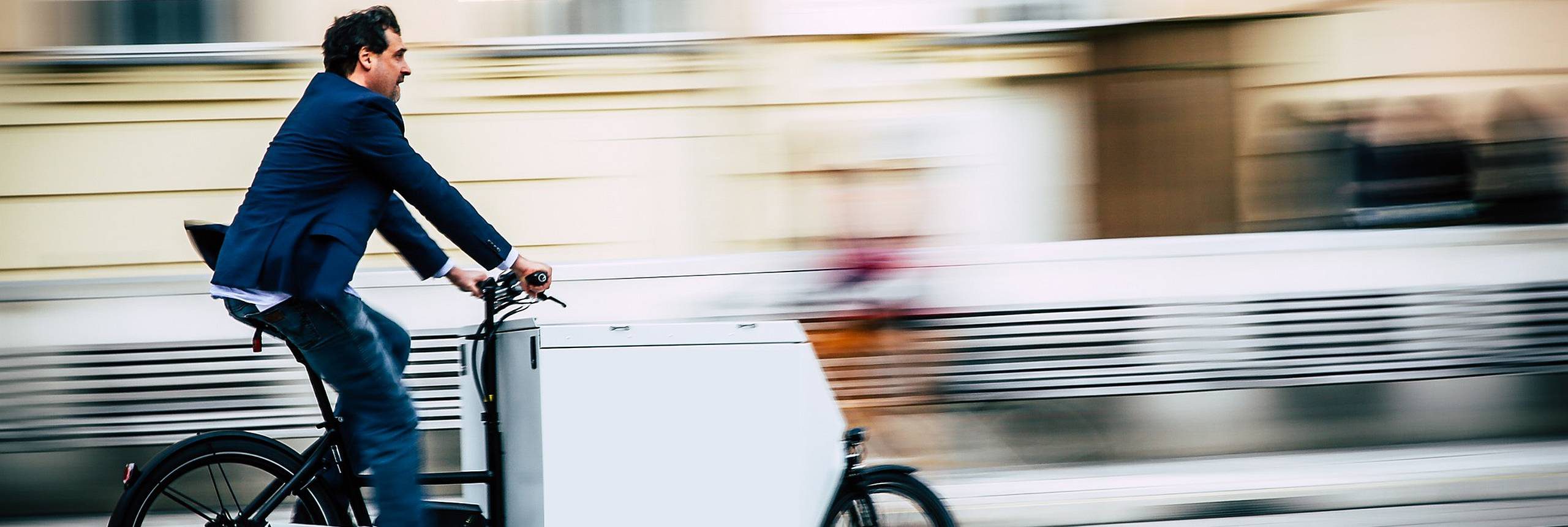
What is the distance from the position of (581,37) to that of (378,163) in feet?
9.39

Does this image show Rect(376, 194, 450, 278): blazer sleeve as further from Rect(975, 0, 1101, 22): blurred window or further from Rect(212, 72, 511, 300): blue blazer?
Rect(975, 0, 1101, 22): blurred window

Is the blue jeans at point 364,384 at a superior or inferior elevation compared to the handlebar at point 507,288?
inferior

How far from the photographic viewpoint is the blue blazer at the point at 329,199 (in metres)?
3.00

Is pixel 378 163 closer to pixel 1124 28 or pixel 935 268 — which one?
pixel 935 268

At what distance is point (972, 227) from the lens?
6.07 metres

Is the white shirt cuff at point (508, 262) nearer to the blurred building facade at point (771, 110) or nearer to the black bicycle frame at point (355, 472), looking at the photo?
the black bicycle frame at point (355, 472)

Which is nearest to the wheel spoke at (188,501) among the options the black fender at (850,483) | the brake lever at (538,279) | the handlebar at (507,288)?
the handlebar at (507,288)

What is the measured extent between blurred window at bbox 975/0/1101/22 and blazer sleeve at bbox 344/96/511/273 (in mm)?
3500

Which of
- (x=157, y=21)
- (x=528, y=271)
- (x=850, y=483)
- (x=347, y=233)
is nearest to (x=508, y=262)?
(x=528, y=271)

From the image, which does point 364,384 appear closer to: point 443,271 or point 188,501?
point 443,271

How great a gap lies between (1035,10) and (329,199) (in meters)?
3.92

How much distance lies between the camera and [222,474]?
3275mm

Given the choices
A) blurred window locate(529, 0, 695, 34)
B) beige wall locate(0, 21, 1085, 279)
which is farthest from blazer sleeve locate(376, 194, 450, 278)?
blurred window locate(529, 0, 695, 34)

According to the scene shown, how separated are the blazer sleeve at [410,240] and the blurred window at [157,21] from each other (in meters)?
2.73
